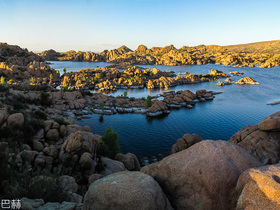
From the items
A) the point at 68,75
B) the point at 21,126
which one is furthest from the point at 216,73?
the point at 21,126

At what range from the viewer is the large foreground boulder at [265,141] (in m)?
30.8

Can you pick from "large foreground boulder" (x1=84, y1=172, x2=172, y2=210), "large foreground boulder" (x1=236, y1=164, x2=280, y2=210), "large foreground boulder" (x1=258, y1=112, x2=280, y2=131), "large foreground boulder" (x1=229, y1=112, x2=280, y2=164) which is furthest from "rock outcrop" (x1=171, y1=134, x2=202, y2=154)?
"large foreground boulder" (x1=236, y1=164, x2=280, y2=210)

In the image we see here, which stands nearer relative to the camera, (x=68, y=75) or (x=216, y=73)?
(x=68, y=75)

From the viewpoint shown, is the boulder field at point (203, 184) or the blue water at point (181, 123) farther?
the blue water at point (181, 123)

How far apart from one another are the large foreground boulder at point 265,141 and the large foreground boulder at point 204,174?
92.3 feet

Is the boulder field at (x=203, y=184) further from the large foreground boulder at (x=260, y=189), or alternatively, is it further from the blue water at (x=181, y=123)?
the blue water at (x=181, y=123)

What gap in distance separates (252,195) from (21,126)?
30.3 m

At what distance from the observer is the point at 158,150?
48219 millimetres

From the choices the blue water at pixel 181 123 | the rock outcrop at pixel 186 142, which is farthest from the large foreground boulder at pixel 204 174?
the blue water at pixel 181 123

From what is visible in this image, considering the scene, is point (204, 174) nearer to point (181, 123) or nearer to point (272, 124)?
point (272, 124)

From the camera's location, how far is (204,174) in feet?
26.8

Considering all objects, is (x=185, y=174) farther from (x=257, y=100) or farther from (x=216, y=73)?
(x=216, y=73)

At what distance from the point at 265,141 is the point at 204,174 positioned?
3209 cm

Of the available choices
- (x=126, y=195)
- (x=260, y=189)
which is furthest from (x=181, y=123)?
(x=126, y=195)
